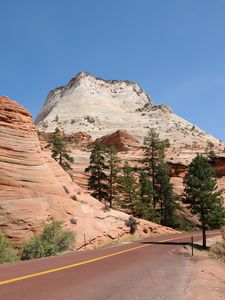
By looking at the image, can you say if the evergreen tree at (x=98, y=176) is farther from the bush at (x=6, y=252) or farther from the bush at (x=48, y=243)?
the bush at (x=6, y=252)

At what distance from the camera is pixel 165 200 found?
53.5m

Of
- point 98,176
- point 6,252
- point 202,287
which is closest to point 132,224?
point 98,176

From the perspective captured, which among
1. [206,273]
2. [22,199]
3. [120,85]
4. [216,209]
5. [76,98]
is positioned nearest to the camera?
[206,273]

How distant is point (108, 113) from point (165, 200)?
82192mm

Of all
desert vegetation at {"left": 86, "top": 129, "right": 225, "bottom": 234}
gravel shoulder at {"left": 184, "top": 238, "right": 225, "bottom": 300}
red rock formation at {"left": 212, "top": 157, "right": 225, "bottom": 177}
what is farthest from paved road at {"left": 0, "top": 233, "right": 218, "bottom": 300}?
red rock formation at {"left": 212, "top": 157, "right": 225, "bottom": 177}

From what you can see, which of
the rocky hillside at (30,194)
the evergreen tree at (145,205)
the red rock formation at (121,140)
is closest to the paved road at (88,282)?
the rocky hillside at (30,194)

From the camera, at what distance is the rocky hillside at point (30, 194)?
24.5 metres

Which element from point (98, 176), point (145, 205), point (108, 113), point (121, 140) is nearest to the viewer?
point (98, 176)

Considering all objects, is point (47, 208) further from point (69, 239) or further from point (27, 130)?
point (27, 130)

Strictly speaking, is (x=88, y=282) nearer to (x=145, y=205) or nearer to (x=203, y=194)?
(x=203, y=194)

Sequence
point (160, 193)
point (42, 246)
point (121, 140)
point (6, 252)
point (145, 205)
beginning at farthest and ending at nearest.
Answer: point (121, 140) < point (160, 193) < point (145, 205) < point (42, 246) < point (6, 252)

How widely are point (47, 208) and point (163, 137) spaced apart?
80.0 m

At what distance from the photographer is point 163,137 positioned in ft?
340

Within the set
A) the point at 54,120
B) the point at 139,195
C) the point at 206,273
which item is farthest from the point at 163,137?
the point at 206,273
